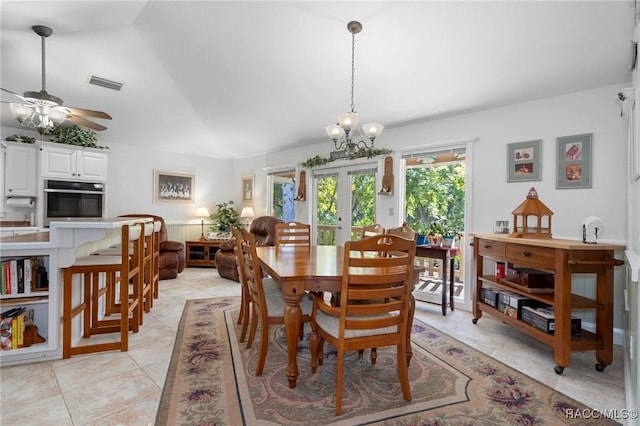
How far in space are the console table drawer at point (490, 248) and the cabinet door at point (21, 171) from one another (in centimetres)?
591

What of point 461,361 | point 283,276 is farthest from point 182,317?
point 461,361

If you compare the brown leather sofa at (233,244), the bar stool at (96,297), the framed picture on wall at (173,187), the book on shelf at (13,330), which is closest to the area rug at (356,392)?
the bar stool at (96,297)

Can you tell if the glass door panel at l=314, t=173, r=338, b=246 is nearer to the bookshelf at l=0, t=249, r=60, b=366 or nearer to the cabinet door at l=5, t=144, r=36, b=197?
the bookshelf at l=0, t=249, r=60, b=366

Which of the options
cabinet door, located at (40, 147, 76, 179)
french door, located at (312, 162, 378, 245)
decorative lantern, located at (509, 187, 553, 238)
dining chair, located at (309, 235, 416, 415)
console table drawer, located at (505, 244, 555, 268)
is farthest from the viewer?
french door, located at (312, 162, 378, 245)

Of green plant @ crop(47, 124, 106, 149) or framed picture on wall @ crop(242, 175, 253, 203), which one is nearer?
green plant @ crop(47, 124, 106, 149)

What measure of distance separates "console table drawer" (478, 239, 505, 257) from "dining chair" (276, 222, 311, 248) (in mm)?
1832

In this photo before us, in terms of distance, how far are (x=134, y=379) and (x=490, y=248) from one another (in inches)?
124

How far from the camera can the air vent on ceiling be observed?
3.77 metres

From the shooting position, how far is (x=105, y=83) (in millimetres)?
3877

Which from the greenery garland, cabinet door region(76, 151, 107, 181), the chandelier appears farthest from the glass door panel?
cabinet door region(76, 151, 107, 181)

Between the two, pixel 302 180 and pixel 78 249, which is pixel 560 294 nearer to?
pixel 78 249

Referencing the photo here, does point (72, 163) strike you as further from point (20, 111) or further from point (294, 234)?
point (294, 234)

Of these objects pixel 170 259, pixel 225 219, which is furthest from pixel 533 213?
pixel 225 219

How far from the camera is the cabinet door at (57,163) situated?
418cm
